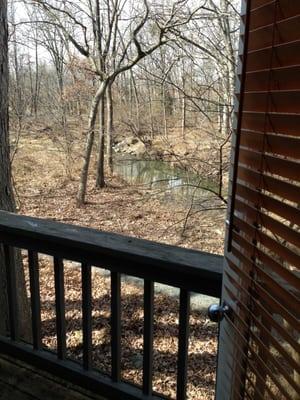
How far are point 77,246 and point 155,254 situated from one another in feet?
1.11

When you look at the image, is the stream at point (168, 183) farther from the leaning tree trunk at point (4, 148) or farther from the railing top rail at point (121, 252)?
the railing top rail at point (121, 252)

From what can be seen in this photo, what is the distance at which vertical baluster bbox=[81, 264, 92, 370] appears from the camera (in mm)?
1659

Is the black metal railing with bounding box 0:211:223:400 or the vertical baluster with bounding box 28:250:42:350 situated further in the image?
the vertical baluster with bounding box 28:250:42:350

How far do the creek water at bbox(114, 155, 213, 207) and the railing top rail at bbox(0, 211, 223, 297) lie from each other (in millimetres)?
3944

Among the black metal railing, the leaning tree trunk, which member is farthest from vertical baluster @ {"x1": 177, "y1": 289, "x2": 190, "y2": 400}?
the leaning tree trunk

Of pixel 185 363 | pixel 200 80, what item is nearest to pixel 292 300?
pixel 185 363

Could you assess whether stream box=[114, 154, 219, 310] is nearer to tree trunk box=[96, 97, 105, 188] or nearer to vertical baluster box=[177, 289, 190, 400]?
tree trunk box=[96, 97, 105, 188]

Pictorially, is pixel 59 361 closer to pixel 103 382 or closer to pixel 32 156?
pixel 103 382

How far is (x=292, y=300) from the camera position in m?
0.70

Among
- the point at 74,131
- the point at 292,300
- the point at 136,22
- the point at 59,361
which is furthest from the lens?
the point at 74,131

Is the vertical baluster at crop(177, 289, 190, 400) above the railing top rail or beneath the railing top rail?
beneath

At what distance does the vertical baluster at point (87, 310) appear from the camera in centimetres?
166

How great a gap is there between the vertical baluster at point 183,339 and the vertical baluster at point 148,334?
13 cm

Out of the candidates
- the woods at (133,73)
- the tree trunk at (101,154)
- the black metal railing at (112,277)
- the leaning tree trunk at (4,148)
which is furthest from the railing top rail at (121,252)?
the tree trunk at (101,154)
